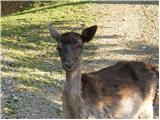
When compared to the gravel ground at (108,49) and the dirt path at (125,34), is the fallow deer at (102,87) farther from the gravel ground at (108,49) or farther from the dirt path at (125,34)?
the dirt path at (125,34)

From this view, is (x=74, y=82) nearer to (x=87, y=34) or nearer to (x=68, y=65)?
(x=68, y=65)

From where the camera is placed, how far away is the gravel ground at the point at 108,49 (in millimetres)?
8734

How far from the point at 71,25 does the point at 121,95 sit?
28.3 feet

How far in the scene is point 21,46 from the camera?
12.9 m

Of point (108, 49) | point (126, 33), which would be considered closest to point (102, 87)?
point (108, 49)

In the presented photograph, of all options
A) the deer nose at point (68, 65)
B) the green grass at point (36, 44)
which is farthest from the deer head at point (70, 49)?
the green grass at point (36, 44)

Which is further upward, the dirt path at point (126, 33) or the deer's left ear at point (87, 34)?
the deer's left ear at point (87, 34)

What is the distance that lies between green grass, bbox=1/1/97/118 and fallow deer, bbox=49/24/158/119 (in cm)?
205

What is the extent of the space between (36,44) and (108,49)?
1741 mm

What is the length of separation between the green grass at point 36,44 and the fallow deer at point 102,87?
6.71 ft

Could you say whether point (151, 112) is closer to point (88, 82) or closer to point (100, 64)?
point (88, 82)

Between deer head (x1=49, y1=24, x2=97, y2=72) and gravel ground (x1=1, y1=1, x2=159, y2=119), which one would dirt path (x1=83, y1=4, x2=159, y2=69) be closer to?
gravel ground (x1=1, y1=1, x2=159, y2=119)

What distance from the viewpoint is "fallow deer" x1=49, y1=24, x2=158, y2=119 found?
629 centimetres

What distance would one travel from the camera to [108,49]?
13.0 meters
